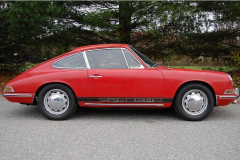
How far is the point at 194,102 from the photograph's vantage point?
14.4ft

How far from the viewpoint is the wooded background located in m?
7.40

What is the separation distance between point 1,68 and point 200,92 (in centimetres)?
1039

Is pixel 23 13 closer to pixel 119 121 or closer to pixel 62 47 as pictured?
pixel 62 47

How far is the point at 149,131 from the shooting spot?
386 cm

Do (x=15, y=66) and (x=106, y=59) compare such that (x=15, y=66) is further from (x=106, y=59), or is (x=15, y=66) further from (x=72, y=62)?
(x=106, y=59)

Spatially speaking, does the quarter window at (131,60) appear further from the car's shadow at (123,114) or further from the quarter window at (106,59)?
the car's shadow at (123,114)

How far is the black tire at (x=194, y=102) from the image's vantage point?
437 cm

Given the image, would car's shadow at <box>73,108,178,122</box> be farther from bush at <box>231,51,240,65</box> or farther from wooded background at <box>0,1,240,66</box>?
bush at <box>231,51,240,65</box>

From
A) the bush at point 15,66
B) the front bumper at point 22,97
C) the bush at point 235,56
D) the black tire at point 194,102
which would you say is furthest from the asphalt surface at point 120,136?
the bush at point 15,66

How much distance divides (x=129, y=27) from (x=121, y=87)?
461 cm

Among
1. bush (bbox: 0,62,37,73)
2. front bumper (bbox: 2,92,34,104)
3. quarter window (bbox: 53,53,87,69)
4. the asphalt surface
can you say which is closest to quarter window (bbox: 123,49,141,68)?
quarter window (bbox: 53,53,87,69)

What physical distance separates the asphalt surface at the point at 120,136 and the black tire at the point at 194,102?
0.14 m

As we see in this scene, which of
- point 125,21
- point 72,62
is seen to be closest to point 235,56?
point 125,21

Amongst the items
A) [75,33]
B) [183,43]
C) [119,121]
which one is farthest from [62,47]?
[119,121]
